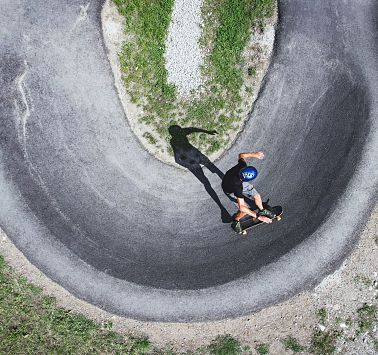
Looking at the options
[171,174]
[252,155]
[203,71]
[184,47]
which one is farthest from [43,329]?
[184,47]

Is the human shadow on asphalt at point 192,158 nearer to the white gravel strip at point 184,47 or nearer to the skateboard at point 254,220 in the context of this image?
the skateboard at point 254,220

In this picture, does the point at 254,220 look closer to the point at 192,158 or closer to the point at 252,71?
the point at 192,158

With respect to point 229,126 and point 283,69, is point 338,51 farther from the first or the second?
point 229,126

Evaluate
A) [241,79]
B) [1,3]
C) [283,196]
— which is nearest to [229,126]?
[241,79]

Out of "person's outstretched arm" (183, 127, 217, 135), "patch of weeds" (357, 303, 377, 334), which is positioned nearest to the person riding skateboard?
"person's outstretched arm" (183, 127, 217, 135)

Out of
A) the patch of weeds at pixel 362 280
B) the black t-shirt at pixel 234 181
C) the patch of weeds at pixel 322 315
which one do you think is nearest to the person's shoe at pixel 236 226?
the black t-shirt at pixel 234 181

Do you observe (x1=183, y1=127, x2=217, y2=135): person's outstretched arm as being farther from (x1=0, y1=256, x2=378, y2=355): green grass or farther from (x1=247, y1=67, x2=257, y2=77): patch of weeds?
(x1=0, y1=256, x2=378, y2=355): green grass

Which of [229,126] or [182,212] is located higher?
[229,126]
